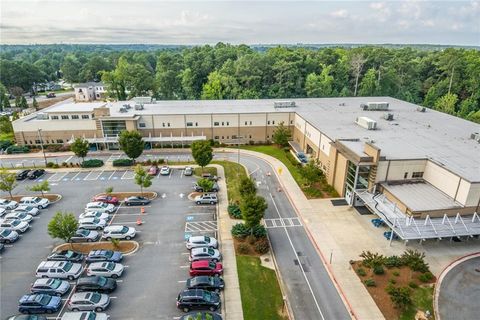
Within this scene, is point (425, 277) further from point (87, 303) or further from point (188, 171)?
point (188, 171)

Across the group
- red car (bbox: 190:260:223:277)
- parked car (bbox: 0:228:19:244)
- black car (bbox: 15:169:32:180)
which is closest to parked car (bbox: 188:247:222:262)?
red car (bbox: 190:260:223:277)

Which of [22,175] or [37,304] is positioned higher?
[22,175]

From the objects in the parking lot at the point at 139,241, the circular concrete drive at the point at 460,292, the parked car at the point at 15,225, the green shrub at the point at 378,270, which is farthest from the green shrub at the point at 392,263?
the parked car at the point at 15,225

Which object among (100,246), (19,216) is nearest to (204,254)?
(100,246)

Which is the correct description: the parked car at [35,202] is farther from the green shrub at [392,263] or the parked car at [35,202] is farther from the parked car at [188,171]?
the green shrub at [392,263]

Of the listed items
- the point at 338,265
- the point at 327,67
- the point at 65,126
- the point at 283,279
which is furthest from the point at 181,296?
the point at 327,67

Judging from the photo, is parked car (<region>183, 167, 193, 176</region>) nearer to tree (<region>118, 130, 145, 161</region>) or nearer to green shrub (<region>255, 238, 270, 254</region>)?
tree (<region>118, 130, 145, 161</region>)

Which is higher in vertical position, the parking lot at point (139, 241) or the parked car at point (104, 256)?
the parked car at point (104, 256)
